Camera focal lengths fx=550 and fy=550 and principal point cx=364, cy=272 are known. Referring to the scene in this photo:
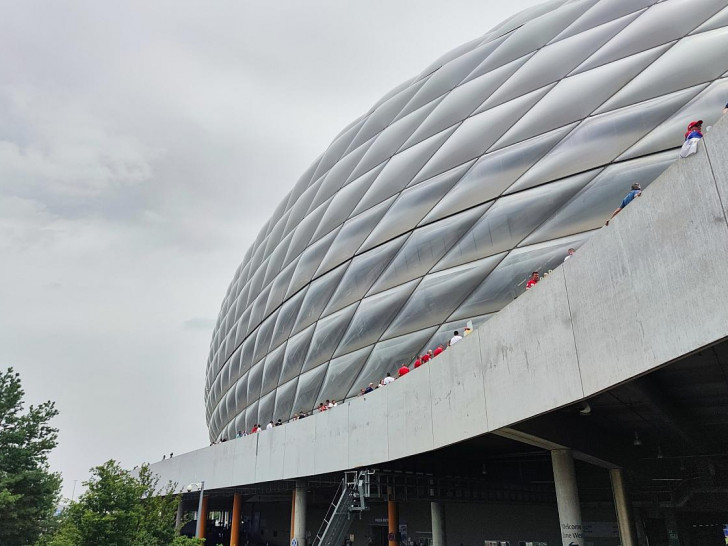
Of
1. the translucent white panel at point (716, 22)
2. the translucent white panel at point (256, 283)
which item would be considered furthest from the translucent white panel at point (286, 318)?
the translucent white panel at point (716, 22)

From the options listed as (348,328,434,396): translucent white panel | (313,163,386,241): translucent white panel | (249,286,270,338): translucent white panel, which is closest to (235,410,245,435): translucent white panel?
(249,286,270,338): translucent white panel

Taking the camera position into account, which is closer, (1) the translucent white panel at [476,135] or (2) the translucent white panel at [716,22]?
(2) the translucent white panel at [716,22]

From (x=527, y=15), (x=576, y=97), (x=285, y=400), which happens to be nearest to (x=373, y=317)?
(x=285, y=400)

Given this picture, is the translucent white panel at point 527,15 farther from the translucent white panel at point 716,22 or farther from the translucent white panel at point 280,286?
the translucent white panel at point 280,286

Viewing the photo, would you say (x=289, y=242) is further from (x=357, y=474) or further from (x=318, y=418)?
(x=357, y=474)

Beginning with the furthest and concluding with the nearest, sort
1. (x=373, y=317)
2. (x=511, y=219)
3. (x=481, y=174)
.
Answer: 1. (x=373, y=317)
2. (x=481, y=174)
3. (x=511, y=219)

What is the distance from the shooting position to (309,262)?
30.1 meters

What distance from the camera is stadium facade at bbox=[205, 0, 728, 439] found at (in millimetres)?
17641

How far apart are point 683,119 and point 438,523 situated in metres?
17.3

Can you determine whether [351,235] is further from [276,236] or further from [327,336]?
[276,236]

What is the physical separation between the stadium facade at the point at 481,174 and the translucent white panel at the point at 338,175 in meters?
0.12

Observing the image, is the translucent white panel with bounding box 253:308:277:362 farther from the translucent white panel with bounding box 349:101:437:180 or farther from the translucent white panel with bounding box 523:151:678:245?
the translucent white panel with bounding box 523:151:678:245

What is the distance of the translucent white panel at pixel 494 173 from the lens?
19641 mm

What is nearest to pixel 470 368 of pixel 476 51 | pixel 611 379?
pixel 611 379
